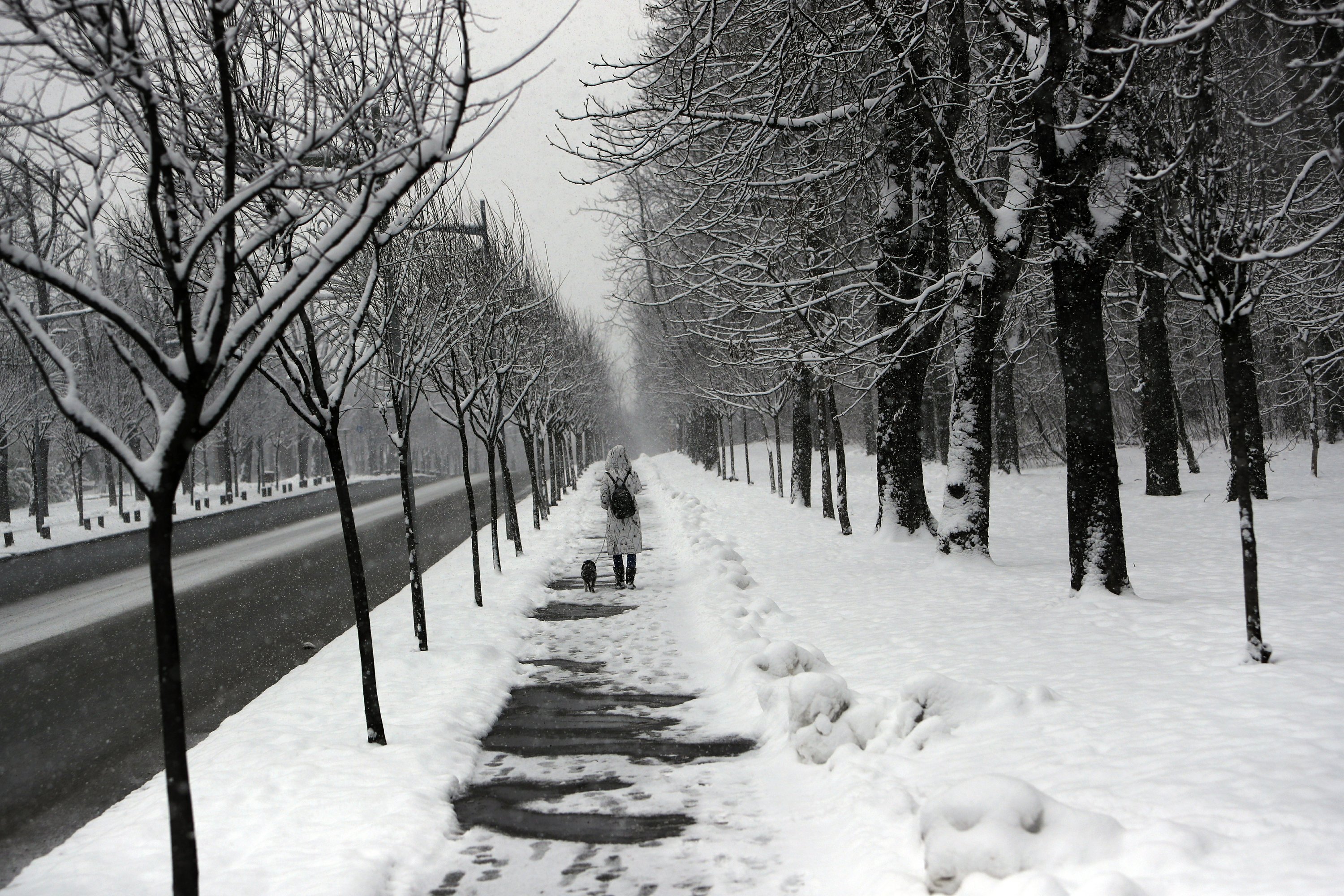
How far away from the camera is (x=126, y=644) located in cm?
1100

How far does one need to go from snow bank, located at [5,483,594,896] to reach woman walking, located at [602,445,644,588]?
148 inches

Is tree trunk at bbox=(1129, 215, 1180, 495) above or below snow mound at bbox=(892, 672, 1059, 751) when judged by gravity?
above

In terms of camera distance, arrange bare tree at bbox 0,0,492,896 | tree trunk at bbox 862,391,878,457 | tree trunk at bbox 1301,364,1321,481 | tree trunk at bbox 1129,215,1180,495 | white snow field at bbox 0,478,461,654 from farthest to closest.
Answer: tree trunk at bbox 862,391,878,457, tree trunk at bbox 1301,364,1321,481, tree trunk at bbox 1129,215,1180,495, white snow field at bbox 0,478,461,654, bare tree at bbox 0,0,492,896

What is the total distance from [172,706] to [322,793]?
2357 mm

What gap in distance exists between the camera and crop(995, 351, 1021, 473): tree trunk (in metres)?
26.7

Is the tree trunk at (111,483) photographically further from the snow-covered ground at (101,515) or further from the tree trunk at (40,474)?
the tree trunk at (40,474)

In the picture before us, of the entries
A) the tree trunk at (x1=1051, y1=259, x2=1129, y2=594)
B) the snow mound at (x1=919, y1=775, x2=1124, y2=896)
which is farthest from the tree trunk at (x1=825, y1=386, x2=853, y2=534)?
the snow mound at (x1=919, y1=775, x2=1124, y2=896)

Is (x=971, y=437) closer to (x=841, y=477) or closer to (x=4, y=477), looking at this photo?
(x=841, y=477)

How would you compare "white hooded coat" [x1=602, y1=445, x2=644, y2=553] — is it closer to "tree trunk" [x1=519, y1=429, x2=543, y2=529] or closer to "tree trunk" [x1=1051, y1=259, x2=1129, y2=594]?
"tree trunk" [x1=1051, y1=259, x2=1129, y2=594]

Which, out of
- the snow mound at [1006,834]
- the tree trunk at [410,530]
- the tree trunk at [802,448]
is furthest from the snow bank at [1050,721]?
the tree trunk at [802,448]

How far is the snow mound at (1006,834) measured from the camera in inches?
144

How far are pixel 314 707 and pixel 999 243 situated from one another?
8.10m

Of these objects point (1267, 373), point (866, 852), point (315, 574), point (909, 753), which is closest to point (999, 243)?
point (909, 753)

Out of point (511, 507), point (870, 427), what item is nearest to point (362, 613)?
point (511, 507)
